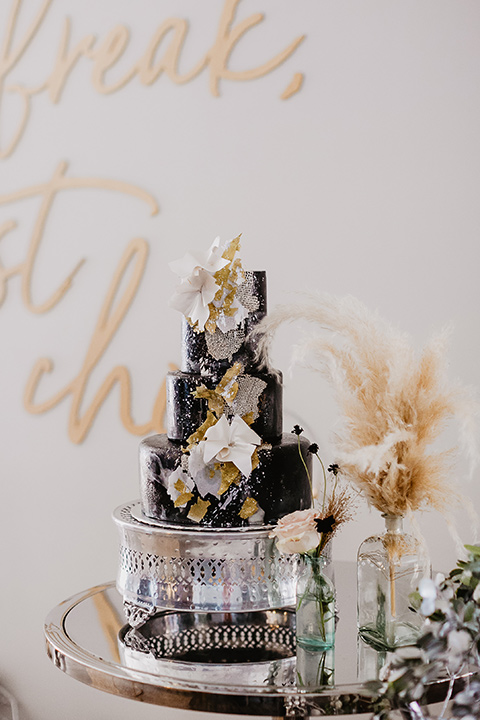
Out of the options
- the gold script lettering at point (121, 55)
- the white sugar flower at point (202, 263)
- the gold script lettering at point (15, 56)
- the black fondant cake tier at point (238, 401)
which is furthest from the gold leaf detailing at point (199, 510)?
the gold script lettering at point (15, 56)

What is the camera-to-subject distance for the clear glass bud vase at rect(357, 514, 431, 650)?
1.27m

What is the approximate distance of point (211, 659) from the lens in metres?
1.30

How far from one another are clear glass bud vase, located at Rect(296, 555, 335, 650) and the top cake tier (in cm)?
35

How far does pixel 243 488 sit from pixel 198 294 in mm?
334

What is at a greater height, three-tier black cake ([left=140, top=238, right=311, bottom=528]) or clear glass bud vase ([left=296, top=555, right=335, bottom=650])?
three-tier black cake ([left=140, top=238, right=311, bottom=528])

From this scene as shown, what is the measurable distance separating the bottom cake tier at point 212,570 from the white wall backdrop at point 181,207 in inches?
28.8

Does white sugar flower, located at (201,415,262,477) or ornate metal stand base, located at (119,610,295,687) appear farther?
white sugar flower, located at (201,415,262,477)

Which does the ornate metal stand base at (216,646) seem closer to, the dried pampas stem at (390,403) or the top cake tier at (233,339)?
the dried pampas stem at (390,403)

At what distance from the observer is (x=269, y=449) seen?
1.36 meters

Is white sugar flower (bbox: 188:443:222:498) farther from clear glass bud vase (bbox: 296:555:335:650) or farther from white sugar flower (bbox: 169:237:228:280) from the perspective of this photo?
white sugar flower (bbox: 169:237:228:280)

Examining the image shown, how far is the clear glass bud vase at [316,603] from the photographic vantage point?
128cm

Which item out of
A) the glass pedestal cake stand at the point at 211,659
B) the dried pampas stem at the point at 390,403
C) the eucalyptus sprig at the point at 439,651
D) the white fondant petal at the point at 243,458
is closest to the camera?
the eucalyptus sprig at the point at 439,651

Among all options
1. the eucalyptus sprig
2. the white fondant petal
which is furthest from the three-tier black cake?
the eucalyptus sprig

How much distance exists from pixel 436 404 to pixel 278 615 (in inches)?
21.9
